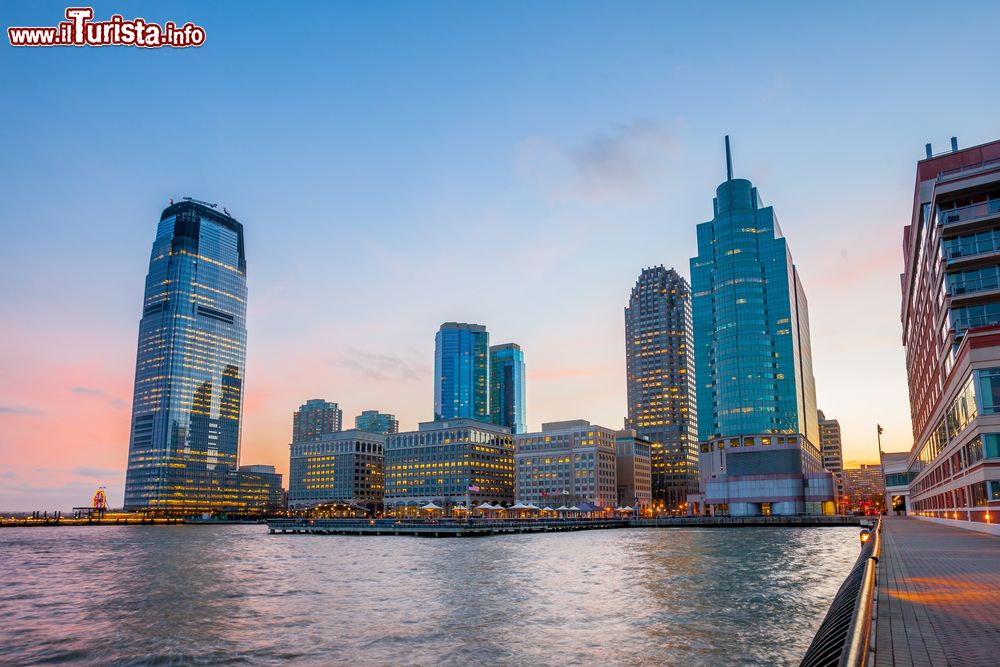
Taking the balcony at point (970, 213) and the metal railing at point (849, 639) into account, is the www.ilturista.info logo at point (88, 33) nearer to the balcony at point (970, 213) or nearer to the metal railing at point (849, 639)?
the metal railing at point (849, 639)

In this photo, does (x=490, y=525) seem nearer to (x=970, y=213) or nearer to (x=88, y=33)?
(x=970, y=213)

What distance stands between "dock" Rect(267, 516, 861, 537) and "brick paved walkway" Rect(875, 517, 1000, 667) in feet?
351

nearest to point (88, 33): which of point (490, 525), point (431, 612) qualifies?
point (431, 612)

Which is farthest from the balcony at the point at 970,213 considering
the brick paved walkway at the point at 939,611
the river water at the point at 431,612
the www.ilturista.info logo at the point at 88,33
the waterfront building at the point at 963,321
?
the www.ilturista.info logo at the point at 88,33

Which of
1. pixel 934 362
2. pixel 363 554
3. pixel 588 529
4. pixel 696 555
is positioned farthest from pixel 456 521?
pixel 934 362

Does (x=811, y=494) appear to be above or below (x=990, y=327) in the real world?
below

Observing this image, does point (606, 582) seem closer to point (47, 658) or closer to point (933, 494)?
point (47, 658)

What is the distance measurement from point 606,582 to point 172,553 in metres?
64.2

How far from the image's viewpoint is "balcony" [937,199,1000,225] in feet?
212

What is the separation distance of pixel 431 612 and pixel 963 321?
2254 inches

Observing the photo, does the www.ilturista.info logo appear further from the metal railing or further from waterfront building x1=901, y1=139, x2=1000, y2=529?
waterfront building x1=901, y1=139, x2=1000, y2=529

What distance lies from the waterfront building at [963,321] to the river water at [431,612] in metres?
14.2

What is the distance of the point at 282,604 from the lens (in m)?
39.9

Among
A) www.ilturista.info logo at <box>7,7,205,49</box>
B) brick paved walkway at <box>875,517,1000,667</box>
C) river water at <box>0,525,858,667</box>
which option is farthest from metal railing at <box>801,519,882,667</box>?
www.ilturista.info logo at <box>7,7,205,49</box>
